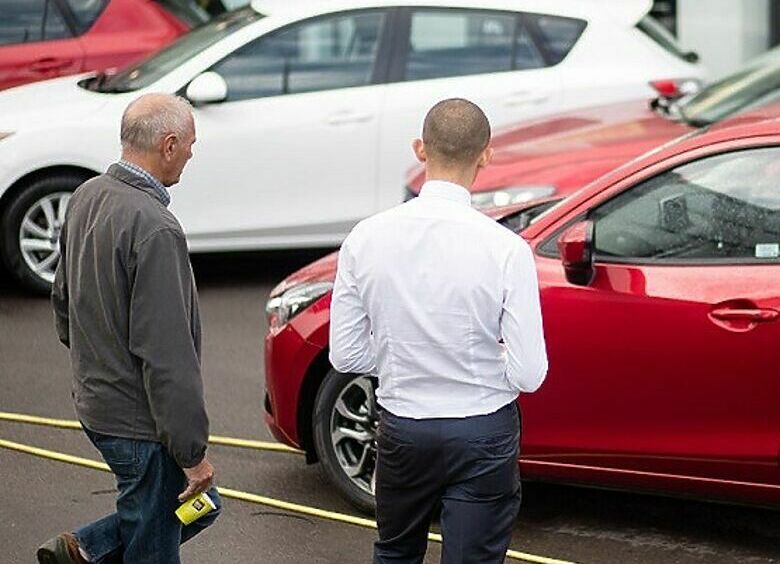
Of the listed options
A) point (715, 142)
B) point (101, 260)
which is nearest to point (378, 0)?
point (715, 142)

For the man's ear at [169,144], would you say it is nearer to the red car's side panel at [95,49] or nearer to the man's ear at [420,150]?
the man's ear at [420,150]

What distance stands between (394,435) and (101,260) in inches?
35.6

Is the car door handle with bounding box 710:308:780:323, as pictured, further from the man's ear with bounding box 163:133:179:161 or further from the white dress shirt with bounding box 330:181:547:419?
the man's ear with bounding box 163:133:179:161

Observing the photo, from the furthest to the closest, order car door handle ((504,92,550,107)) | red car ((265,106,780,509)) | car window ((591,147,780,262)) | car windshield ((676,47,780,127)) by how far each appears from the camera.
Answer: car door handle ((504,92,550,107)), car windshield ((676,47,780,127)), car window ((591,147,780,262)), red car ((265,106,780,509))

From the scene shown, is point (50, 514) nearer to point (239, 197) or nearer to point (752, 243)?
point (752, 243)

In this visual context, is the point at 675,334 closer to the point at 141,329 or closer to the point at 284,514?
the point at 284,514

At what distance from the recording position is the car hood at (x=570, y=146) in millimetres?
8828

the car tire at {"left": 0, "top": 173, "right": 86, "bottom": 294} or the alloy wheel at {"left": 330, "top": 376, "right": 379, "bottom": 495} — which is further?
the car tire at {"left": 0, "top": 173, "right": 86, "bottom": 294}

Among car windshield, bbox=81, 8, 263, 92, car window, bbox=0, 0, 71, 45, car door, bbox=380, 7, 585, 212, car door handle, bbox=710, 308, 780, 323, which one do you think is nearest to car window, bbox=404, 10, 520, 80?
car door, bbox=380, 7, 585, 212

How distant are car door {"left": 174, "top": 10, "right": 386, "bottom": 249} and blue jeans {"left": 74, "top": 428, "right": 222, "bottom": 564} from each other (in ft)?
16.9

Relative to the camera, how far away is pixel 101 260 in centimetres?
466

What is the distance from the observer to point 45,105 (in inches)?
400

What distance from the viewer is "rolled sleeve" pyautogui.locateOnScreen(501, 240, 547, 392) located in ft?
14.2

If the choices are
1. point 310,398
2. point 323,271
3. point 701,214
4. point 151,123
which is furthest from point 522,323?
point 323,271
